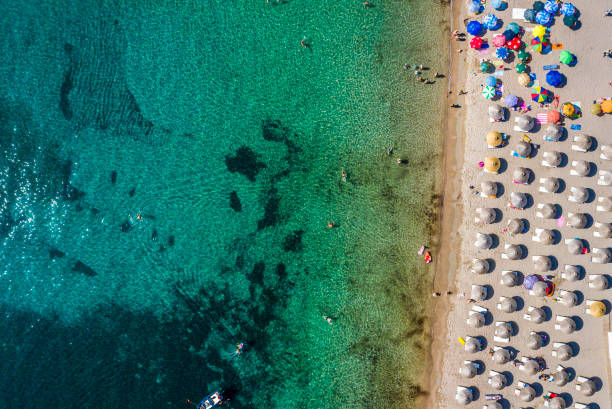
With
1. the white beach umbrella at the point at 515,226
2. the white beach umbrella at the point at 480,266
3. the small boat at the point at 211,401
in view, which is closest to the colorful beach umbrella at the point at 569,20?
the white beach umbrella at the point at 515,226

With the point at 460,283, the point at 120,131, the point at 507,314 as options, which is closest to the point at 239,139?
the point at 120,131

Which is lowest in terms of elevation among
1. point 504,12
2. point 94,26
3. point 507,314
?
point 507,314

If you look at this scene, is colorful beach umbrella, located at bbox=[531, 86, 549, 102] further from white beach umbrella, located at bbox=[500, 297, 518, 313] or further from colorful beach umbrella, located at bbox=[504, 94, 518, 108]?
white beach umbrella, located at bbox=[500, 297, 518, 313]

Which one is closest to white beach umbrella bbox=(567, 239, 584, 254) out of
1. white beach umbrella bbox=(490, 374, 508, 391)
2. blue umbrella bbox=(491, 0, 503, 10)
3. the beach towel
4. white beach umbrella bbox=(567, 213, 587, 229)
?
white beach umbrella bbox=(567, 213, 587, 229)

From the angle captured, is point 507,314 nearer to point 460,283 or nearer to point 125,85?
point 460,283

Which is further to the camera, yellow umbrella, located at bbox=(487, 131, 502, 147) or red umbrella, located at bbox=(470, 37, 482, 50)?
red umbrella, located at bbox=(470, 37, 482, 50)

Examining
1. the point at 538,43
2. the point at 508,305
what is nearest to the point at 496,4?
the point at 538,43

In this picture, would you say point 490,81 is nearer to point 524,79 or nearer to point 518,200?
point 524,79
